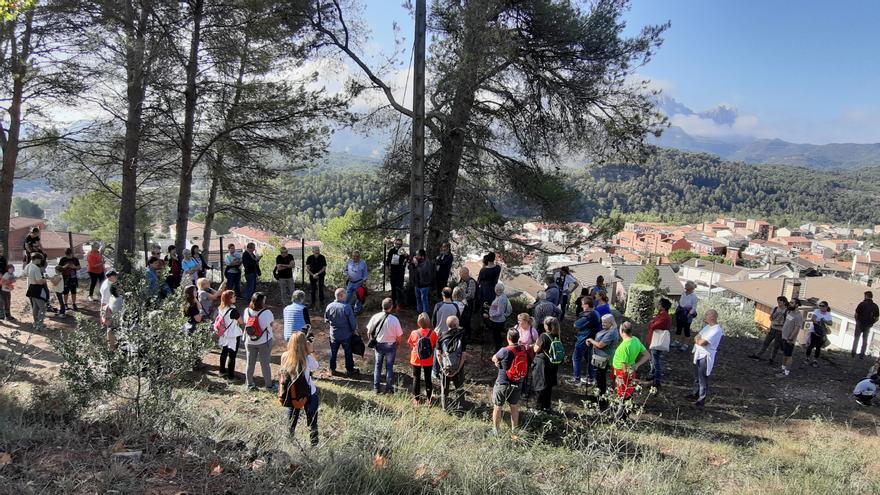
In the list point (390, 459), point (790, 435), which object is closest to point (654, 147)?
point (790, 435)

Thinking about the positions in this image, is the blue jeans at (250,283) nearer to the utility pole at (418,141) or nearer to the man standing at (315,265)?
the man standing at (315,265)

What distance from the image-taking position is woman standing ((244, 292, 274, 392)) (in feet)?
21.7

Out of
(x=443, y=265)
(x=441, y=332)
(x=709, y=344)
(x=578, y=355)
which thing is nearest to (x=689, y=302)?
(x=709, y=344)

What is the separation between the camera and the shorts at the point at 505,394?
580 centimetres

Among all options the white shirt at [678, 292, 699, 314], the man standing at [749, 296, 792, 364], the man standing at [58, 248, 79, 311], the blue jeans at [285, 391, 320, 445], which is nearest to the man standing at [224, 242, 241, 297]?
the man standing at [58, 248, 79, 311]

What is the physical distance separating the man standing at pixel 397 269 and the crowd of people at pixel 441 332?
35 millimetres

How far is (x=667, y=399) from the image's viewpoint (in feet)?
24.9

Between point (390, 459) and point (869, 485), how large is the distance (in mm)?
4464

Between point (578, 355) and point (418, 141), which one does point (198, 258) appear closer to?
point (418, 141)

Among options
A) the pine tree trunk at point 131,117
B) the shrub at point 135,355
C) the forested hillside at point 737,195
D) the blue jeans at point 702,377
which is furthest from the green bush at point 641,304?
the forested hillside at point 737,195

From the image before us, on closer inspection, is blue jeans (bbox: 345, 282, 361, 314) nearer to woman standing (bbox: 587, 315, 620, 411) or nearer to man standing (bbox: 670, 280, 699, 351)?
woman standing (bbox: 587, 315, 620, 411)

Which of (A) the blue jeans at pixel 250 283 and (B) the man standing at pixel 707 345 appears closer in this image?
(B) the man standing at pixel 707 345

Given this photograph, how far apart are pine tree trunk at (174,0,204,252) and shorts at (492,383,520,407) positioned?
29.7 ft

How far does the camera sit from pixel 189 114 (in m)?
11.2
